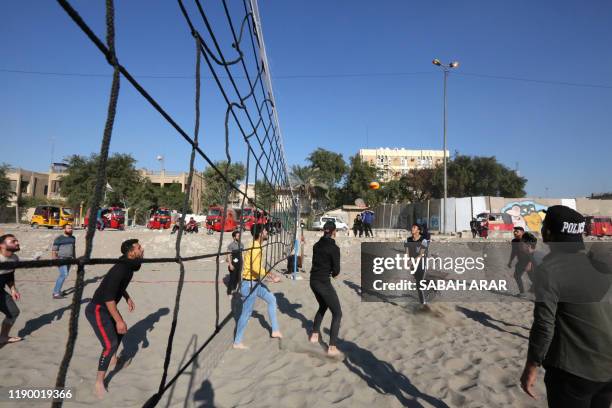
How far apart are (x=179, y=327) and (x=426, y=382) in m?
3.48

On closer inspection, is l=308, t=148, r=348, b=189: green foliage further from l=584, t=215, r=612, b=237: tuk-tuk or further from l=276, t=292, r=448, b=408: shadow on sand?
l=276, t=292, r=448, b=408: shadow on sand

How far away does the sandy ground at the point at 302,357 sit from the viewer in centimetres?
321

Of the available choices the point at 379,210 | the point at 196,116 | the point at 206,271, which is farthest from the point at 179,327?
the point at 379,210

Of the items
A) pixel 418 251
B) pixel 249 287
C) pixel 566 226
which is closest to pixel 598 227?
pixel 418 251

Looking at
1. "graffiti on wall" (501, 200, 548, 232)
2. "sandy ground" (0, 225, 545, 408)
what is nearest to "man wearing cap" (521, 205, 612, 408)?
"sandy ground" (0, 225, 545, 408)

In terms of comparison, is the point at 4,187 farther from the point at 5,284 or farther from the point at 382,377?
the point at 382,377

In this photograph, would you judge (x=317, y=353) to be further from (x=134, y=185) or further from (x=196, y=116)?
(x=134, y=185)

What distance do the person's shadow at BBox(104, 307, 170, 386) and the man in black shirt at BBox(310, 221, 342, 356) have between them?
2.15m

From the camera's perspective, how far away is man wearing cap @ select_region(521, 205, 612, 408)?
1.62 metres

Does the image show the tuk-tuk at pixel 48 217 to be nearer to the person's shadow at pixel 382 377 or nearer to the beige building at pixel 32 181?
the beige building at pixel 32 181

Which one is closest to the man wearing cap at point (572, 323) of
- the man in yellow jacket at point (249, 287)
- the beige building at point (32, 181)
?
the man in yellow jacket at point (249, 287)

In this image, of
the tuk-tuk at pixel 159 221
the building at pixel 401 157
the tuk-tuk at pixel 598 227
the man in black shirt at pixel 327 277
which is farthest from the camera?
the building at pixel 401 157

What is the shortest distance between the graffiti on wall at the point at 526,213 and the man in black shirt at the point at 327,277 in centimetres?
2241

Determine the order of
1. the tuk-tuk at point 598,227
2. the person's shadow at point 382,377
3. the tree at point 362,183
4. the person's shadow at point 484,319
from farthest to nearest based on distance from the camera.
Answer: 1. the tree at point 362,183
2. the tuk-tuk at point 598,227
3. the person's shadow at point 484,319
4. the person's shadow at point 382,377
